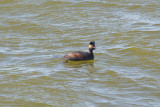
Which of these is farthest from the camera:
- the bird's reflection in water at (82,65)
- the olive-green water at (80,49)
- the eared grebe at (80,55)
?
the eared grebe at (80,55)

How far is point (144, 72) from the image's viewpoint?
39.1 feet

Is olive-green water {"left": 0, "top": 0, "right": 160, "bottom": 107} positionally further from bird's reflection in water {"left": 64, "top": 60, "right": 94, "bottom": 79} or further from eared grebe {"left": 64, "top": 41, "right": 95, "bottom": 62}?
eared grebe {"left": 64, "top": 41, "right": 95, "bottom": 62}

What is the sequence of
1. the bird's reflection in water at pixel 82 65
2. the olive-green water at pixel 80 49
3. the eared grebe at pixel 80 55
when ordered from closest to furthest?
the olive-green water at pixel 80 49
the bird's reflection in water at pixel 82 65
the eared grebe at pixel 80 55

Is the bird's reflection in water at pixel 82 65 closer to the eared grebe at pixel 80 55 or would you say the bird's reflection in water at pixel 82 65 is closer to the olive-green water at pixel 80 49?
the olive-green water at pixel 80 49

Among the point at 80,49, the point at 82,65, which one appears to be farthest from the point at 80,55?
the point at 80,49

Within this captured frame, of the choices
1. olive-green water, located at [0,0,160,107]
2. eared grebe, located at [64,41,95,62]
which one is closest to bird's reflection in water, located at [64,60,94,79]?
olive-green water, located at [0,0,160,107]

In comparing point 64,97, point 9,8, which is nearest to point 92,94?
point 64,97

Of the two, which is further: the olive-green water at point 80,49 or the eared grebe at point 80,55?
the eared grebe at point 80,55

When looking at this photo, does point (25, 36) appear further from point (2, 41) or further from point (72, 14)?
point (72, 14)

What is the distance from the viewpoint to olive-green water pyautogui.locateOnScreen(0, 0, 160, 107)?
1000 centimetres

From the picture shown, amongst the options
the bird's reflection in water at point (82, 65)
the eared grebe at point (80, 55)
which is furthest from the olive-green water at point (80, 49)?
the eared grebe at point (80, 55)

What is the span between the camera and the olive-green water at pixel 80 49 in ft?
32.8

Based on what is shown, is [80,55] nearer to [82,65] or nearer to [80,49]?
[82,65]

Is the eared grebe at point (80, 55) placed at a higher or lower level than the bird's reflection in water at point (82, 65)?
higher
